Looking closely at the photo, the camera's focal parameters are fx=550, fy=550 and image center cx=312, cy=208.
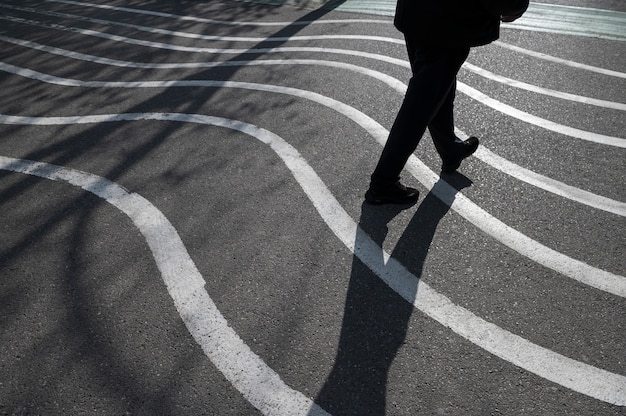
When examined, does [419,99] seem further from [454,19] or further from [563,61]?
[563,61]

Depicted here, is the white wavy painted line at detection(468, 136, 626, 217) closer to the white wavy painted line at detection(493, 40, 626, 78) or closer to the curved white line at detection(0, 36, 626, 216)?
the curved white line at detection(0, 36, 626, 216)

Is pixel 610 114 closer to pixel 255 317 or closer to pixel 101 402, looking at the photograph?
pixel 255 317

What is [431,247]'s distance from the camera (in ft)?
12.3

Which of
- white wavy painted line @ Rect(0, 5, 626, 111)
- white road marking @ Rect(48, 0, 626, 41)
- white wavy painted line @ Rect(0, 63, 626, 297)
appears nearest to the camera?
white wavy painted line @ Rect(0, 63, 626, 297)

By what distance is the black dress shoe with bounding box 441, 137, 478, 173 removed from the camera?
4395 mm

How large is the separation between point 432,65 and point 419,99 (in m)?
0.24

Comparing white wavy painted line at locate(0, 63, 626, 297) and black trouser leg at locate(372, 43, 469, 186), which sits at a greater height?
black trouser leg at locate(372, 43, 469, 186)

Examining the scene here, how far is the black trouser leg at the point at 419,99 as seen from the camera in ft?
12.6

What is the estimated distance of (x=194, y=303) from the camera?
3.41 metres

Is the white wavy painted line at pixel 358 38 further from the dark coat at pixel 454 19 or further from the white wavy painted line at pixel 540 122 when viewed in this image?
the dark coat at pixel 454 19

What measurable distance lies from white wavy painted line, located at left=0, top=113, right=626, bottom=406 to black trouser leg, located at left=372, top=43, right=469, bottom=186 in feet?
1.66

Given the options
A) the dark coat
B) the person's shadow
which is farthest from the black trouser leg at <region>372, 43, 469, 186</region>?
the person's shadow

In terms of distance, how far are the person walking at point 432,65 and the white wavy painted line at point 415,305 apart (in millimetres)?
369

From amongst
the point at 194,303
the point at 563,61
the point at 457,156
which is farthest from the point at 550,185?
the point at 563,61
